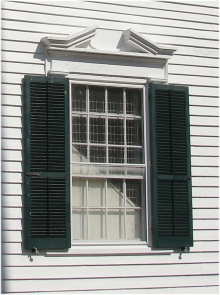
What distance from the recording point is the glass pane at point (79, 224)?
9016 mm

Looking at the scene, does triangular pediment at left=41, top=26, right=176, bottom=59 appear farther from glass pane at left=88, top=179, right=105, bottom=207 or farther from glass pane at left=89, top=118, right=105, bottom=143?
glass pane at left=88, top=179, right=105, bottom=207

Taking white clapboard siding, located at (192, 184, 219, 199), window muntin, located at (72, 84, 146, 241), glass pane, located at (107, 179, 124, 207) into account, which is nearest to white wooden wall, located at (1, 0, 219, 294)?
white clapboard siding, located at (192, 184, 219, 199)

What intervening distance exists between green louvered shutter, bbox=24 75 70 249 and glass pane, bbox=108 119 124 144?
64 cm

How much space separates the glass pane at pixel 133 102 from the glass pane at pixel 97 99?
33cm

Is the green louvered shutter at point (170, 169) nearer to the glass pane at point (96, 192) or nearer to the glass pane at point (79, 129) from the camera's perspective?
the glass pane at point (96, 192)

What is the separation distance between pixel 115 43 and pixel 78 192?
6.31ft

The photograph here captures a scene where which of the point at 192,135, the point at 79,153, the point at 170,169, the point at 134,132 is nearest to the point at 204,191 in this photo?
the point at 170,169

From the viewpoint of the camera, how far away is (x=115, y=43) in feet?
31.3

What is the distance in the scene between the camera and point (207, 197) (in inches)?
381

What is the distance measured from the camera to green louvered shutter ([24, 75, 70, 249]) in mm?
Answer: 8680

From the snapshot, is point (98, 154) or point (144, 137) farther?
point (144, 137)

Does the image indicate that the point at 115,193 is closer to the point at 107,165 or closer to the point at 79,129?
the point at 107,165

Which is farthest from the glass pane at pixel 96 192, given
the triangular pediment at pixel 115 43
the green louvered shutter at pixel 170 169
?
the triangular pediment at pixel 115 43

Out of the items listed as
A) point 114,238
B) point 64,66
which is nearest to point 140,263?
point 114,238
